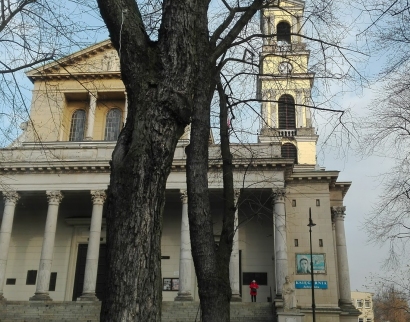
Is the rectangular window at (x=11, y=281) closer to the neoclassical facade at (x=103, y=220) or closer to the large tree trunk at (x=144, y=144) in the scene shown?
the neoclassical facade at (x=103, y=220)

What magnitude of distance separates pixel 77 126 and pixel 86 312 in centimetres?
1576

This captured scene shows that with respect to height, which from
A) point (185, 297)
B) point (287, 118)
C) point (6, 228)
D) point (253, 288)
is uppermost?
point (287, 118)

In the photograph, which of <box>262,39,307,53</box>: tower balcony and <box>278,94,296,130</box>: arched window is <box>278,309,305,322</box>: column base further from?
<box>278,94,296,130</box>: arched window

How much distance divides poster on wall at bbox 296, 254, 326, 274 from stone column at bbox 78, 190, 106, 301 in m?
12.3

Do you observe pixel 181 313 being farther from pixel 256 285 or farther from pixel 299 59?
pixel 299 59

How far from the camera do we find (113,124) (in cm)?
3678

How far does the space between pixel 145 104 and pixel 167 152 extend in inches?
19.4

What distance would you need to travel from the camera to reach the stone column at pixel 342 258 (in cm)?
3100

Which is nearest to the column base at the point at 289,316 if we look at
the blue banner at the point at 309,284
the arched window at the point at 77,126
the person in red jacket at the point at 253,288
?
the person in red jacket at the point at 253,288

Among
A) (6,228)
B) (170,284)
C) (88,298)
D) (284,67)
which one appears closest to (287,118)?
(170,284)

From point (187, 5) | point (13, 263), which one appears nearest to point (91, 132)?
point (13, 263)

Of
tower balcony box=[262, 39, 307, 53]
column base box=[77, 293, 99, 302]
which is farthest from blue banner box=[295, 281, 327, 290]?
tower balcony box=[262, 39, 307, 53]

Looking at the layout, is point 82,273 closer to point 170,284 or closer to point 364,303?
point 170,284

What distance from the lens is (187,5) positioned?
16.7ft
